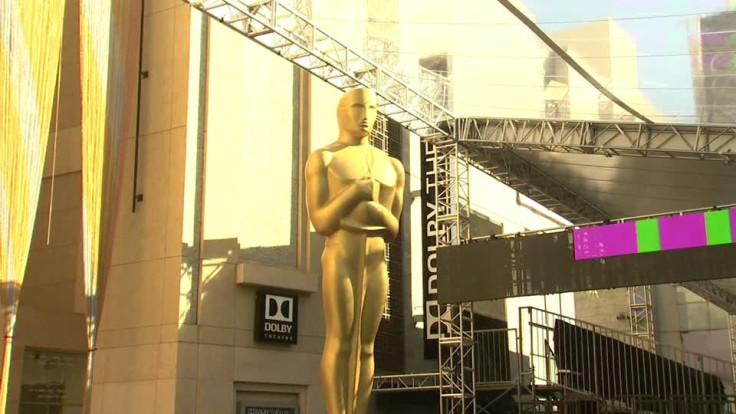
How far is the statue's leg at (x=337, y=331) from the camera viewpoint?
677 centimetres

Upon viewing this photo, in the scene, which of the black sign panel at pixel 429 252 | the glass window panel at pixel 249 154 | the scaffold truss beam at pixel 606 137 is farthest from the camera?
the black sign panel at pixel 429 252

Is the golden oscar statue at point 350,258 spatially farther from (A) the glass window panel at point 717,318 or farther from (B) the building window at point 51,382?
(A) the glass window panel at point 717,318

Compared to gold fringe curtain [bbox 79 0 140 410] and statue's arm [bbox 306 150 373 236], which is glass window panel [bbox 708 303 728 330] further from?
statue's arm [bbox 306 150 373 236]

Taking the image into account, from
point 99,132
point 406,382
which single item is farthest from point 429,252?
point 99,132

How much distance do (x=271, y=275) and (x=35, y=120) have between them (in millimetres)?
6316

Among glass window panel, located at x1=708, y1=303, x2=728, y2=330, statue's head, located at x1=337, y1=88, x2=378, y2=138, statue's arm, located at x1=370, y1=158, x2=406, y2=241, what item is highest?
glass window panel, located at x1=708, y1=303, x2=728, y2=330

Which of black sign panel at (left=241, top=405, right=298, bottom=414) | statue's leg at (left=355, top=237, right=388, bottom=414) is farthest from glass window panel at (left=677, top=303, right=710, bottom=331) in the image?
statue's leg at (left=355, top=237, right=388, bottom=414)

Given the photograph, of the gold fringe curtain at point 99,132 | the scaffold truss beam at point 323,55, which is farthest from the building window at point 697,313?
the gold fringe curtain at point 99,132

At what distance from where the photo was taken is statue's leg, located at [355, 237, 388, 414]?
6.93 meters

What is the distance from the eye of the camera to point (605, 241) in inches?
621

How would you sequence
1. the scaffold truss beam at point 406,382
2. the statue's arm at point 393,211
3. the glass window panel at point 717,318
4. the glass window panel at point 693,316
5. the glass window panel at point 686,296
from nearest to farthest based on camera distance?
1. the statue's arm at point 393,211
2. the scaffold truss beam at point 406,382
3. the glass window panel at point 717,318
4. the glass window panel at point 693,316
5. the glass window panel at point 686,296

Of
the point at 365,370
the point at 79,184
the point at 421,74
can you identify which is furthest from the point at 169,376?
the point at 365,370

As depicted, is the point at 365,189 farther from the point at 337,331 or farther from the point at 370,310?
the point at 337,331

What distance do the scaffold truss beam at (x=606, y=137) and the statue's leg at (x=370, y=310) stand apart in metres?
10.1
